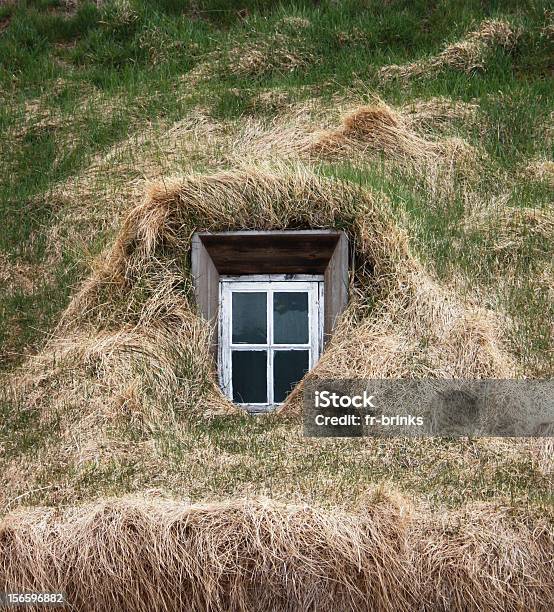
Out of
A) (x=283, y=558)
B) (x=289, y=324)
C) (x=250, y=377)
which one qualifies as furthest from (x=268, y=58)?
(x=283, y=558)

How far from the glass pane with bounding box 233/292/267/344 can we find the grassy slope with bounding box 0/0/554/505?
2.60 ft

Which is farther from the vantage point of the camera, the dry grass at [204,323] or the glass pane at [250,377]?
the glass pane at [250,377]

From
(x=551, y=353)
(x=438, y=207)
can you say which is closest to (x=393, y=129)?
(x=438, y=207)

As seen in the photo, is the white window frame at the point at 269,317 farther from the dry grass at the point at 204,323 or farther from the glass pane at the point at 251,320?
the dry grass at the point at 204,323

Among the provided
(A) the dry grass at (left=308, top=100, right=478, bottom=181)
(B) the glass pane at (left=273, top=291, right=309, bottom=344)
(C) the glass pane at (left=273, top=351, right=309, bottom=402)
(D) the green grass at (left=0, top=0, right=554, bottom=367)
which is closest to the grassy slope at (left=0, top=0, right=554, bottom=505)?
(D) the green grass at (left=0, top=0, right=554, bottom=367)

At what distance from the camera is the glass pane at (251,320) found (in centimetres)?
623

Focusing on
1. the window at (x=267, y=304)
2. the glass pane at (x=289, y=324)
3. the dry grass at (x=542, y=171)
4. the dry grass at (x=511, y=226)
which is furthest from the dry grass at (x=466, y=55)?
the glass pane at (x=289, y=324)

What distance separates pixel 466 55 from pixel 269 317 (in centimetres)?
304

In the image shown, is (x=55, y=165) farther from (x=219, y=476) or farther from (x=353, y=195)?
(x=219, y=476)

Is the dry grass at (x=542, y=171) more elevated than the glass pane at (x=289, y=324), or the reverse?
the dry grass at (x=542, y=171)

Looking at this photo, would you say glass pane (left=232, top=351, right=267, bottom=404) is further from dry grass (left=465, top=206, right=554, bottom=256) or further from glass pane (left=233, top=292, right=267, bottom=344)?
dry grass (left=465, top=206, right=554, bottom=256)

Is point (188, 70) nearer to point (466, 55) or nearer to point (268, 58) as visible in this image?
point (268, 58)

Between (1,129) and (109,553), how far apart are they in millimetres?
3957

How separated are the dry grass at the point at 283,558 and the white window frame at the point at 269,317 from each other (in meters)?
1.42
